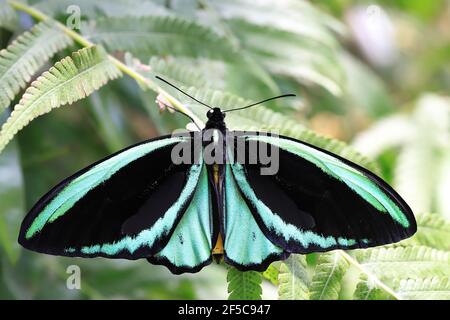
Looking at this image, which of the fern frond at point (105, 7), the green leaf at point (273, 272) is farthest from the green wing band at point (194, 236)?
the fern frond at point (105, 7)

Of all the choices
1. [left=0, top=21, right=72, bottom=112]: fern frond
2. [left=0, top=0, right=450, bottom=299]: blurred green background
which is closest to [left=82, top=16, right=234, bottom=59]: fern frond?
[left=0, top=0, right=450, bottom=299]: blurred green background

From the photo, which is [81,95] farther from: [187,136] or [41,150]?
[41,150]

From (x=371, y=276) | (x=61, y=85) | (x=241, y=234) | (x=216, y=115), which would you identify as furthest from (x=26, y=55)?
(x=371, y=276)

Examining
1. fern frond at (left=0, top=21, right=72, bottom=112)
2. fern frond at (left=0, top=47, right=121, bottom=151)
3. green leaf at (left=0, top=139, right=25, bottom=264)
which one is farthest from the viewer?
green leaf at (left=0, top=139, right=25, bottom=264)

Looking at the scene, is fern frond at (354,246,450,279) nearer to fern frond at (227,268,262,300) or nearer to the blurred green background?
the blurred green background

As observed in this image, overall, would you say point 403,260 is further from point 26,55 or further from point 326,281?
point 26,55

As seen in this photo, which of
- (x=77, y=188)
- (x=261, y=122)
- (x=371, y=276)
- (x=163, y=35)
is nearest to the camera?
(x=77, y=188)
